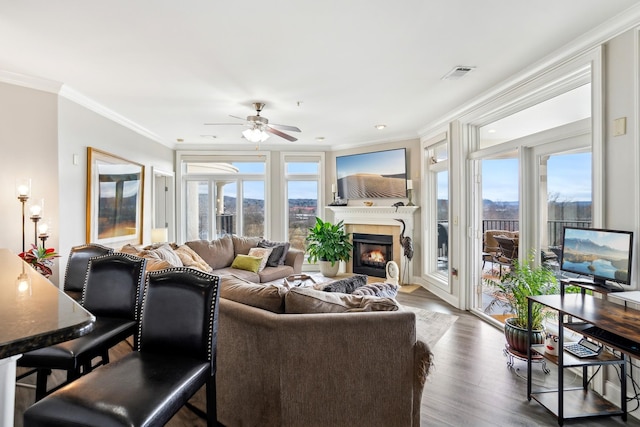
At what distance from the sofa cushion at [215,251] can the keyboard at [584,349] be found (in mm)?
4418

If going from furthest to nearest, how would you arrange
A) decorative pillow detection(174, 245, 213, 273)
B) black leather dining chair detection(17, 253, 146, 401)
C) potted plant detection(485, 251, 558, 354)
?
decorative pillow detection(174, 245, 213, 273) < potted plant detection(485, 251, 558, 354) < black leather dining chair detection(17, 253, 146, 401)

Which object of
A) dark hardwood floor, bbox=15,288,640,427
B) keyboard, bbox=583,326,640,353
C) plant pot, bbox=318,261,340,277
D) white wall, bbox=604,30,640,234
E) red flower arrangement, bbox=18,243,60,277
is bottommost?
dark hardwood floor, bbox=15,288,640,427

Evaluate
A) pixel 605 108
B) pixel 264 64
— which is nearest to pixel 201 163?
pixel 264 64

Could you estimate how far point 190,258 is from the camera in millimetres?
4406

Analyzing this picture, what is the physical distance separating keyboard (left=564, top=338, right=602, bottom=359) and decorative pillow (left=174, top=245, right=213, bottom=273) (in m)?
3.95

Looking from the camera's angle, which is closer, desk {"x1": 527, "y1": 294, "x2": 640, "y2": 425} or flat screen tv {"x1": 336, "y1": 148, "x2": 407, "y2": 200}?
desk {"x1": 527, "y1": 294, "x2": 640, "y2": 425}

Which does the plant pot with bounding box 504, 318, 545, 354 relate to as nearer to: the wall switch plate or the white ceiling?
the wall switch plate

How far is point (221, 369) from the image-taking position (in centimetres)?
195

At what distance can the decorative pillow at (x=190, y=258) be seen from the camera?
14.1 ft

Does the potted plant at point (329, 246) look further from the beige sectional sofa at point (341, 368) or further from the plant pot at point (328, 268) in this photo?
the beige sectional sofa at point (341, 368)

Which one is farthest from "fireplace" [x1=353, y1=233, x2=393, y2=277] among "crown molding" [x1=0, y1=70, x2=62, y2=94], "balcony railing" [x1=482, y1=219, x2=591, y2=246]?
"crown molding" [x1=0, y1=70, x2=62, y2=94]

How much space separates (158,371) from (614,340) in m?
2.35

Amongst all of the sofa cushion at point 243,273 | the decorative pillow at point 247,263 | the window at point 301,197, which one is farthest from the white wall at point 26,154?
the window at point 301,197

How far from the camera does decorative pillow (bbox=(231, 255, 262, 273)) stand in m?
4.97
